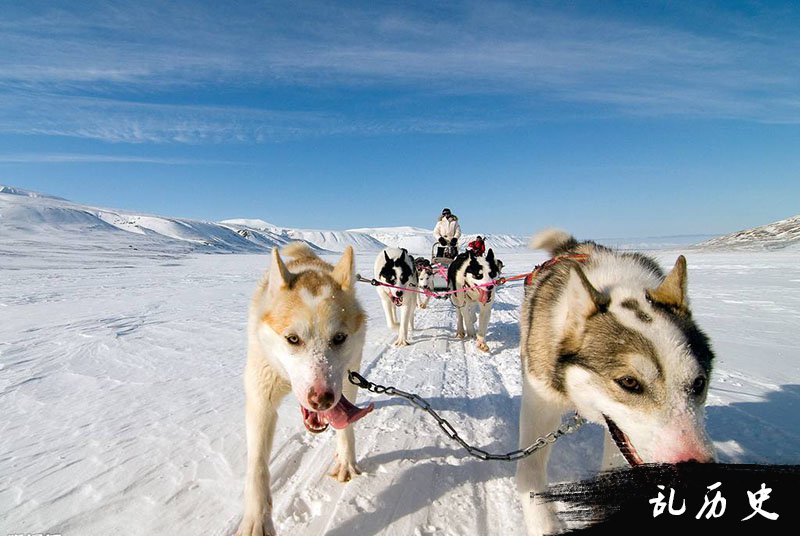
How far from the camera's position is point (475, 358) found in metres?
5.79

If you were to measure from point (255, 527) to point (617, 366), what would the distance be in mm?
1920

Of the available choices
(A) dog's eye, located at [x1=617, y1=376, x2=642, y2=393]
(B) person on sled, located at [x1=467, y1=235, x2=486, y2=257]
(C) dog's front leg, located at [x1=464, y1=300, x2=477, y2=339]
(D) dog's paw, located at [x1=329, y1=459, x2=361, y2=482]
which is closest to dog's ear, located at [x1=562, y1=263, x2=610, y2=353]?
(A) dog's eye, located at [x1=617, y1=376, x2=642, y2=393]

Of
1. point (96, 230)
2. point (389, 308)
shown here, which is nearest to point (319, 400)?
point (389, 308)

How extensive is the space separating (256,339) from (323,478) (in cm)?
100

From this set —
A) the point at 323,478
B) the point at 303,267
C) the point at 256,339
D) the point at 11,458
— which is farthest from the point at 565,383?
the point at 11,458

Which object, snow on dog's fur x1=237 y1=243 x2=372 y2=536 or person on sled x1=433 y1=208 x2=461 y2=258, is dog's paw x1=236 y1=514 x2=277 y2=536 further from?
person on sled x1=433 y1=208 x2=461 y2=258

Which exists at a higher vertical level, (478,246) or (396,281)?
(478,246)

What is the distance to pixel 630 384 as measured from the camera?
1.77 m

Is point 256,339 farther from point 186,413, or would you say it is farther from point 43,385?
point 43,385

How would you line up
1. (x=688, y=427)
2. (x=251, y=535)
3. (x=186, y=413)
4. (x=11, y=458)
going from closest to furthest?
1. (x=688, y=427)
2. (x=251, y=535)
3. (x=11, y=458)
4. (x=186, y=413)

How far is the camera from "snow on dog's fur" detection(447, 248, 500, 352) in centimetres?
662

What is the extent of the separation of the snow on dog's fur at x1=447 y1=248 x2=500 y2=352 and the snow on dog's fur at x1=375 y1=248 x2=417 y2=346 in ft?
2.71

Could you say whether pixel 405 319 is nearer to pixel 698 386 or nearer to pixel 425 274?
pixel 425 274

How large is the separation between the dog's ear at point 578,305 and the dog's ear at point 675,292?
0.28 metres
